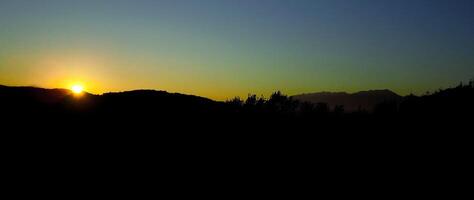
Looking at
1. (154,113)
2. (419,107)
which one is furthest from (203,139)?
(419,107)

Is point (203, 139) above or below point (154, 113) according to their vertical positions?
below

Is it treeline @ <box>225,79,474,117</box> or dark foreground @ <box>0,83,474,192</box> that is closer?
dark foreground @ <box>0,83,474,192</box>

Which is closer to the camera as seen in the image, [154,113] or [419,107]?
[154,113]

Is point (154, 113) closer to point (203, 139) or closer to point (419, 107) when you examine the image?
point (203, 139)

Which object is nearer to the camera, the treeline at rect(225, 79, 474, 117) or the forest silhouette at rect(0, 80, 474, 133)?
the forest silhouette at rect(0, 80, 474, 133)

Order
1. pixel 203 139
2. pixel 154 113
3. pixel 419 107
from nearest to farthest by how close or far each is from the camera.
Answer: pixel 203 139
pixel 154 113
pixel 419 107

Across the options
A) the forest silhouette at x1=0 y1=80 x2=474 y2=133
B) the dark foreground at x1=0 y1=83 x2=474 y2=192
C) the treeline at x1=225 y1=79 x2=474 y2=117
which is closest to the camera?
the dark foreground at x1=0 y1=83 x2=474 y2=192

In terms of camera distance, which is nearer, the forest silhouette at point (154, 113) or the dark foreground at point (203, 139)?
the dark foreground at point (203, 139)

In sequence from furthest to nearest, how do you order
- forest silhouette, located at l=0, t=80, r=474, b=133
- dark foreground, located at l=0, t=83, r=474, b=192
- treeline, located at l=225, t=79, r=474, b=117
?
treeline, located at l=225, t=79, r=474, b=117
forest silhouette, located at l=0, t=80, r=474, b=133
dark foreground, located at l=0, t=83, r=474, b=192

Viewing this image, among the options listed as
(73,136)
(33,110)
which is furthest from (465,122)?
(33,110)

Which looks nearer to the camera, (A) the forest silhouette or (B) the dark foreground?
(B) the dark foreground

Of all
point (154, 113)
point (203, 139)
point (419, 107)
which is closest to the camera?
point (203, 139)

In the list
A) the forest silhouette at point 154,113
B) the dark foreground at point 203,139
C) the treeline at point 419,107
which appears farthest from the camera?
the treeline at point 419,107

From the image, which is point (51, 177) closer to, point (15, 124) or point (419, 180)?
point (15, 124)
